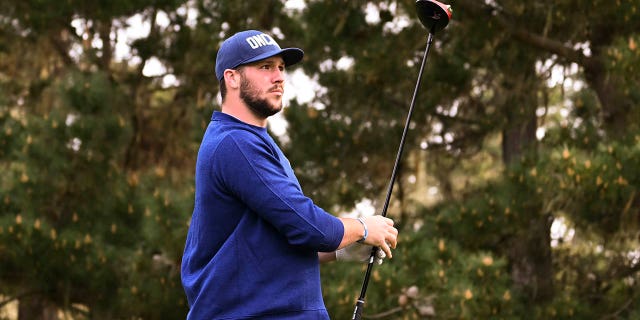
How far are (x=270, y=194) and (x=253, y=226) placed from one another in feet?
0.41

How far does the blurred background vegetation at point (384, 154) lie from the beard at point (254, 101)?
3449 mm

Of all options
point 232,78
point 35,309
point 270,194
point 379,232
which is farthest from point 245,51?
point 35,309

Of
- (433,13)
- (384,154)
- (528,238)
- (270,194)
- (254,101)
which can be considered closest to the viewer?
(270,194)

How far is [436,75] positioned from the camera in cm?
761

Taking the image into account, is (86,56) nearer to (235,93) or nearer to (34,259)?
(34,259)

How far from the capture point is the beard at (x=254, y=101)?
8.62 ft

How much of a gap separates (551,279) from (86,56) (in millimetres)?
4874

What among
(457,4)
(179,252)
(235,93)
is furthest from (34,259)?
(235,93)

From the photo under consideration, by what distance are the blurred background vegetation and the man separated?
3459 mm

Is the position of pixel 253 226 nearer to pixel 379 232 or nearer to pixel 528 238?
Result: pixel 379 232

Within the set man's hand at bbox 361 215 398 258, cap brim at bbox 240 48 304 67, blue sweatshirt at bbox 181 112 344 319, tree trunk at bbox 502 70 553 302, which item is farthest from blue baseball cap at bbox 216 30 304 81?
tree trunk at bbox 502 70 553 302

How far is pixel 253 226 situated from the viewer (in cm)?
251

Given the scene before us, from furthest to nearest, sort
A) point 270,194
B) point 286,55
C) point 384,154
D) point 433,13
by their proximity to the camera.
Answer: point 384,154
point 433,13
point 286,55
point 270,194

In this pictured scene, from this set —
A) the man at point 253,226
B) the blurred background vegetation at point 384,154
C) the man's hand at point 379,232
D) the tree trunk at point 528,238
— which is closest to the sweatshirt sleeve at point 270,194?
the man at point 253,226
